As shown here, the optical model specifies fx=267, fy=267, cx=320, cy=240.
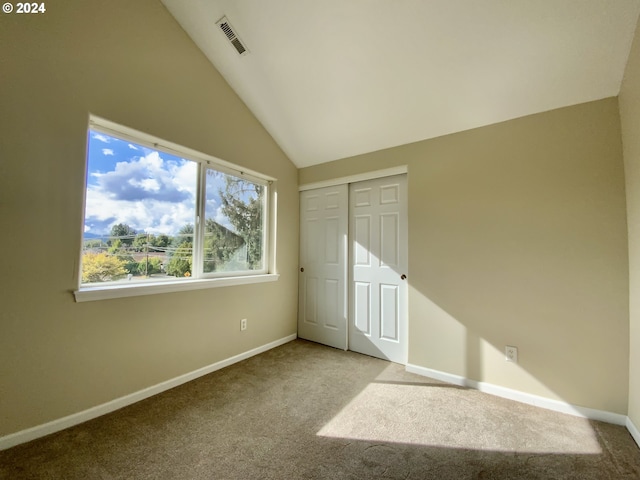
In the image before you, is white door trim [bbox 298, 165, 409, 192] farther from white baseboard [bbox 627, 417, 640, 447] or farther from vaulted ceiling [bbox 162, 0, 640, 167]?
white baseboard [bbox 627, 417, 640, 447]

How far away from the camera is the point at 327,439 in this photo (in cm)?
161

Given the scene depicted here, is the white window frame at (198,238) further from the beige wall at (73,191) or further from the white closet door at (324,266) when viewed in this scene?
the white closet door at (324,266)

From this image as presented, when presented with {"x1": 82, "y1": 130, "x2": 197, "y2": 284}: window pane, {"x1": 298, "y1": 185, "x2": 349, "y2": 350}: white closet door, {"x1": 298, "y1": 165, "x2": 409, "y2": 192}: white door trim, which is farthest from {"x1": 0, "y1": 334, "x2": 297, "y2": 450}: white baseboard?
{"x1": 298, "y1": 165, "x2": 409, "y2": 192}: white door trim

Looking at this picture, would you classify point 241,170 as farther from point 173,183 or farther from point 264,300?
point 264,300

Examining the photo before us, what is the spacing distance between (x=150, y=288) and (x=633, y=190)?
Answer: 3394 mm

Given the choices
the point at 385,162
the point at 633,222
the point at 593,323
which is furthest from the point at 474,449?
the point at 385,162

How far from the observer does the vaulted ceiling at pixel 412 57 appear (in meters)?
1.67

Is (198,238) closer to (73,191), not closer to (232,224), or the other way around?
(232,224)

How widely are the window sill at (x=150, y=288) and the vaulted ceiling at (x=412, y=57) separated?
73.0 inches

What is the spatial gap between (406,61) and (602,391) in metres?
2.74

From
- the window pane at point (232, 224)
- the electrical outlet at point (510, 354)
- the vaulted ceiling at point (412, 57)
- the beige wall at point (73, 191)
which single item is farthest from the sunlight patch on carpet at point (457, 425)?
the vaulted ceiling at point (412, 57)

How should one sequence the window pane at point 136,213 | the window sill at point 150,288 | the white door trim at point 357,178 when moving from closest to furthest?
the window sill at point 150,288 < the window pane at point 136,213 < the white door trim at point 357,178

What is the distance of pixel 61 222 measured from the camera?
66.8 inches

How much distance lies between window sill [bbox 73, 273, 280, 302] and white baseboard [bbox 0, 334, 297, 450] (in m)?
0.73
